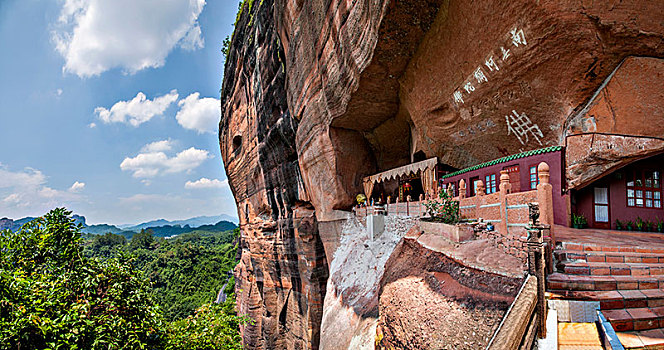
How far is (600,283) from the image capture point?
11.3ft

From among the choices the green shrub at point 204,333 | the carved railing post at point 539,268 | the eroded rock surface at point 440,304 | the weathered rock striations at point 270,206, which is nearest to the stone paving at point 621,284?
the carved railing post at point 539,268

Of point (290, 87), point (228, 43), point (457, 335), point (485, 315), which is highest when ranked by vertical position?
point (228, 43)

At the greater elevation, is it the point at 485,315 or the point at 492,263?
the point at 492,263

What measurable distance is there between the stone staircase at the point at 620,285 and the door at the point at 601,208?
3.05 m

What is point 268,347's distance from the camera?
55.5ft

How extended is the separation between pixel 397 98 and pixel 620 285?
334 inches

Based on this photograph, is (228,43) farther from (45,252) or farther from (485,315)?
(485,315)

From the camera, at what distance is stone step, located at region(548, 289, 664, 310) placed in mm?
3203

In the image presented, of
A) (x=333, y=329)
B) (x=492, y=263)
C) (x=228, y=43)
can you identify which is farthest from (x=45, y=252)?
(x=228, y=43)

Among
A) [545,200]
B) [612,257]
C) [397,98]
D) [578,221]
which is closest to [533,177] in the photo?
[578,221]

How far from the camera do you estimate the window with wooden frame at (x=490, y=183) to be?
7912 mm

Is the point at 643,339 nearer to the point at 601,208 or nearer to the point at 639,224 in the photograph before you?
the point at 639,224

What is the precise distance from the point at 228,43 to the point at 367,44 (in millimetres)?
17659

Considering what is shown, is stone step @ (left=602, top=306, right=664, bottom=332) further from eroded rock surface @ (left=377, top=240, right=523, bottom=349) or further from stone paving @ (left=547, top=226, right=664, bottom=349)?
eroded rock surface @ (left=377, top=240, right=523, bottom=349)
